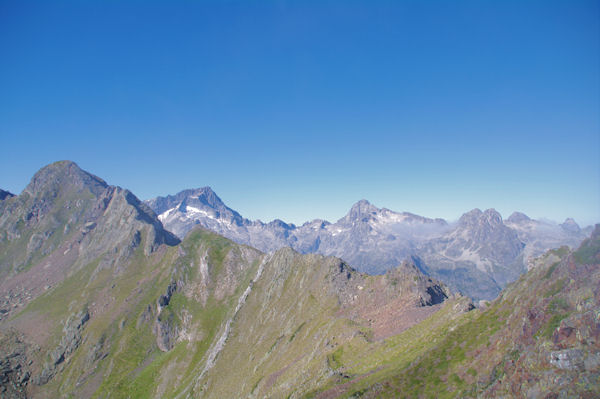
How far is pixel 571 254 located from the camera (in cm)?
4766

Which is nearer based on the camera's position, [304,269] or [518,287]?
[518,287]

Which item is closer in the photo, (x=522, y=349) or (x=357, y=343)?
(x=522, y=349)

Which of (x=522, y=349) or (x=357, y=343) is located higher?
(x=522, y=349)

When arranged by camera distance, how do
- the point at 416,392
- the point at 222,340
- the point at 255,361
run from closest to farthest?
the point at 416,392, the point at 255,361, the point at 222,340

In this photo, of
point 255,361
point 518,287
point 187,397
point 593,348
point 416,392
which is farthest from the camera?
point 187,397

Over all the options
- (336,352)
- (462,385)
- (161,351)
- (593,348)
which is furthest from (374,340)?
(161,351)

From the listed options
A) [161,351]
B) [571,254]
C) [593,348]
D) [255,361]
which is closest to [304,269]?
[255,361]

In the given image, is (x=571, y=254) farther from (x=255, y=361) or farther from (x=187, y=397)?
(x=187, y=397)

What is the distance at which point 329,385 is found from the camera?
64.1 metres

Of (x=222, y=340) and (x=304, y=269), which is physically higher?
(x=304, y=269)

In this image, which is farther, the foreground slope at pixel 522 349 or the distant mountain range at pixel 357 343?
the distant mountain range at pixel 357 343

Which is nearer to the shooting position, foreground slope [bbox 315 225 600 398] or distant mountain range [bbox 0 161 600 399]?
foreground slope [bbox 315 225 600 398]

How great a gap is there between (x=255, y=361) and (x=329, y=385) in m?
73.1

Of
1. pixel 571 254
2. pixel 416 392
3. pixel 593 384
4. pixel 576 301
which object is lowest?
pixel 416 392
